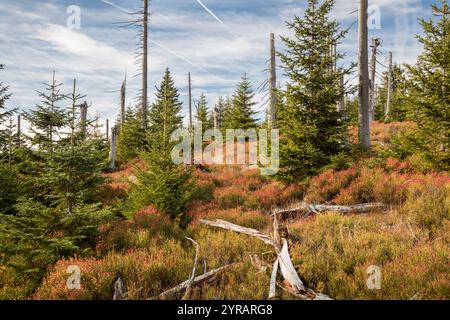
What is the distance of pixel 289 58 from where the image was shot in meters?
12.0

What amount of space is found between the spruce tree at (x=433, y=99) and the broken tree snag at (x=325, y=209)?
3.36 meters

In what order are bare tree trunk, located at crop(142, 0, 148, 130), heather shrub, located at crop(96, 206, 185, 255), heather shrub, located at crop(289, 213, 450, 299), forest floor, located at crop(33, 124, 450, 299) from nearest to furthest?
heather shrub, located at crop(289, 213, 450, 299) < forest floor, located at crop(33, 124, 450, 299) < heather shrub, located at crop(96, 206, 185, 255) < bare tree trunk, located at crop(142, 0, 148, 130)

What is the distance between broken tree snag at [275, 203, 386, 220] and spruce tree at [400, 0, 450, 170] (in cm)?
336

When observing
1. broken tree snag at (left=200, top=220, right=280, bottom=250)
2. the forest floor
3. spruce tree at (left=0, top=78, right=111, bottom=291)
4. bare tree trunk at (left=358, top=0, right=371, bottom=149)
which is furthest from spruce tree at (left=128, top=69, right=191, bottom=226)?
bare tree trunk at (left=358, top=0, right=371, bottom=149)

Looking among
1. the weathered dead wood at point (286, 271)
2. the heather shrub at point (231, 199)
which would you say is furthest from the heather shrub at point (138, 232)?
the heather shrub at point (231, 199)

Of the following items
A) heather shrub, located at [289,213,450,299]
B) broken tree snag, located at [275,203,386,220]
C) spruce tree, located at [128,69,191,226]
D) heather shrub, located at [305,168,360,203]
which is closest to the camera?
heather shrub, located at [289,213,450,299]

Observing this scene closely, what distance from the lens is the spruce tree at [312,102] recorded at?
11508 millimetres

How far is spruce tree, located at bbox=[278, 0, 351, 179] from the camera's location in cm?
1151

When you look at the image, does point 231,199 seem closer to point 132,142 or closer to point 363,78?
point 363,78

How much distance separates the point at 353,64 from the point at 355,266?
8.67 m

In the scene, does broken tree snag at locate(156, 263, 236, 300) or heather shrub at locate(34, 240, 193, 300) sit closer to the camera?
broken tree snag at locate(156, 263, 236, 300)

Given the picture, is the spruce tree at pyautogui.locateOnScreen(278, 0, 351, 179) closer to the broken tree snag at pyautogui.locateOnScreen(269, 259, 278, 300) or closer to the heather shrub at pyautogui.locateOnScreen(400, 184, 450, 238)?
the heather shrub at pyautogui.locateOnScreen(400, 184, 450, 238)
